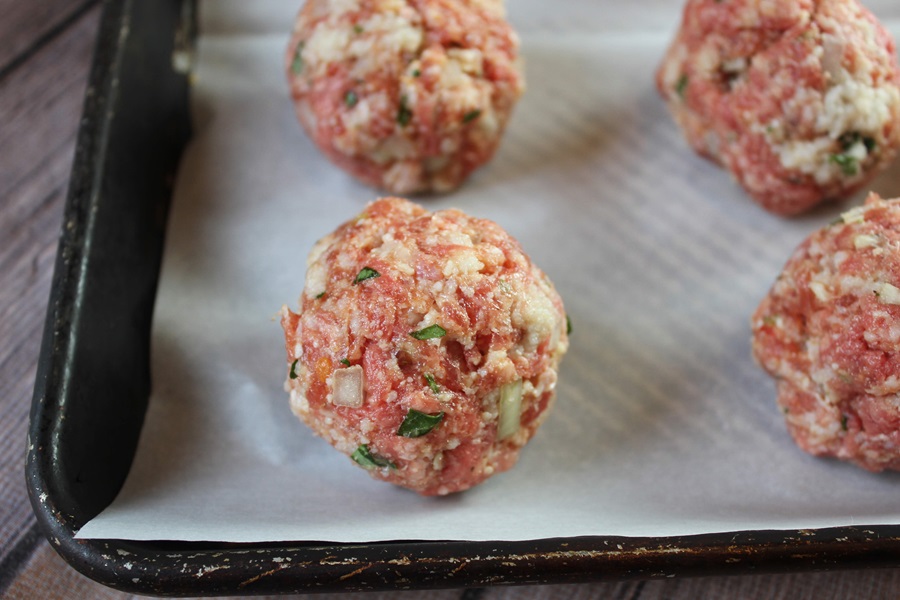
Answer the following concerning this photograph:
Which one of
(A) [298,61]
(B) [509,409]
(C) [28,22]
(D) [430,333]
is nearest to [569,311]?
Result: (B) [509,409]

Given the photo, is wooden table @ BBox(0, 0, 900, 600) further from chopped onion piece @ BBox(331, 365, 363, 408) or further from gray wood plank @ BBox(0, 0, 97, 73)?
chopped onion piece @ BBox(331, 365, 363, 408)

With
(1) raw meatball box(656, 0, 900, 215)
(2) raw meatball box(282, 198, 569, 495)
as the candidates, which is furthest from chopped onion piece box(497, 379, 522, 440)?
(1) raw meatball box(656, 0, 900, 215)

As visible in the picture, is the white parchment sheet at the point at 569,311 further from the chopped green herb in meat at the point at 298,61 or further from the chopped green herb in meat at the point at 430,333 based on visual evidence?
the chopped green herb in meat at the point at 430,333

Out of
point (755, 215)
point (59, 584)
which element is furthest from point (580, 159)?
point (59, 584)

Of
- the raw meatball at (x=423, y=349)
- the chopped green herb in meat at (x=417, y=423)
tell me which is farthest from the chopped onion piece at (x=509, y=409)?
the chopped green herb in meat at (x=417, y=423)

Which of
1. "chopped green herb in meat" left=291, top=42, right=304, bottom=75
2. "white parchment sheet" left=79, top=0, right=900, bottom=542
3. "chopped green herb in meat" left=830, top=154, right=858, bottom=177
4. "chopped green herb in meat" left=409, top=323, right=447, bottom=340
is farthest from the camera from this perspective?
"chopped green herb in meat" left=291, top=42, right=304, bottom=75

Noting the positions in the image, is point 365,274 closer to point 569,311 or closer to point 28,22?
point 569,311
